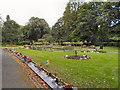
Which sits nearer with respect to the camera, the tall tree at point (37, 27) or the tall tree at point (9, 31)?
the tall tree at point (9, 31)

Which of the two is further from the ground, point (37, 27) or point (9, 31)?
point (37, 27)

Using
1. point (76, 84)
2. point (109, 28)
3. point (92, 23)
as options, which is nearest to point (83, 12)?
point (92, 23)

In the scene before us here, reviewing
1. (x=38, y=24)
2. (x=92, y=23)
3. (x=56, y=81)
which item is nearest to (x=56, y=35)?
(x=38, y=24)

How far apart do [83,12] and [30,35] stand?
23477mm

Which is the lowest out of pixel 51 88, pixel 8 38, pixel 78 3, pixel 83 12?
pixel 51 88

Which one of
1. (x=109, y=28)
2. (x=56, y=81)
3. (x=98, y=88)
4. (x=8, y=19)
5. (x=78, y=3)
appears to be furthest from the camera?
(x=8, y=19)

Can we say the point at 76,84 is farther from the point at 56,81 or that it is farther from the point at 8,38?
the point at 8,38

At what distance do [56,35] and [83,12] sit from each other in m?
16.1

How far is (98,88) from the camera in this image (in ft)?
11.9

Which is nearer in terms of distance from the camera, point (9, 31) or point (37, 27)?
point (9, 31)

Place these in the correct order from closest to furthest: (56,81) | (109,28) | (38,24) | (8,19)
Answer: (56,81) → (109,28) → (8,19) → (38,24)

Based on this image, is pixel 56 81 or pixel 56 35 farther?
pixel 56 35

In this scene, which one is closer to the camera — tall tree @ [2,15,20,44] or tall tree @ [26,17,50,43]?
tall tree @ [2,15,20,44]

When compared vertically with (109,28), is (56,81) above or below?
below
